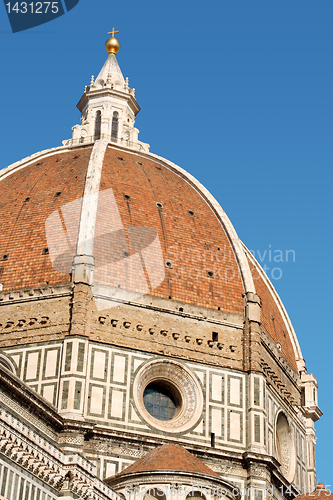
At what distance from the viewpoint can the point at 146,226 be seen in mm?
34406

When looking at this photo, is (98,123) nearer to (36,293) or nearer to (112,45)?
(112,45)

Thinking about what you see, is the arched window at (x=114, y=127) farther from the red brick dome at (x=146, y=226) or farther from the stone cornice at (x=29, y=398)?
the stone cornice at (x=29, y=398)

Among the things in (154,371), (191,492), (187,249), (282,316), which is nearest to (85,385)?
(154,371)

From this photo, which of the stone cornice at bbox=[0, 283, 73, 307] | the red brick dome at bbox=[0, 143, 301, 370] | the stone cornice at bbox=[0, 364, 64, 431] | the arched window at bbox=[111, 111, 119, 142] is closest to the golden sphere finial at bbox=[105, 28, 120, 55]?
the arched window at bbox=[111, 111, 119, 142]

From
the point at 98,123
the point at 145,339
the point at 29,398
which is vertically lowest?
the point at 29,398

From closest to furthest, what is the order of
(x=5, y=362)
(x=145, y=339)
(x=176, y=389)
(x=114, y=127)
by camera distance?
(x=5, y=362), (x=145, y=339), (x=176, y=389), (x=114, y=127)

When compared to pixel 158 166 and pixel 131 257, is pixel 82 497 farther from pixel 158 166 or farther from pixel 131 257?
pixel 158 166

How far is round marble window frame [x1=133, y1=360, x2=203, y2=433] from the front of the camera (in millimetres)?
30625

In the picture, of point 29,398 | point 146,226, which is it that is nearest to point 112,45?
point 146,226

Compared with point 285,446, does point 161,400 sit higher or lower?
higher

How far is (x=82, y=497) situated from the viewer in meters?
23.8

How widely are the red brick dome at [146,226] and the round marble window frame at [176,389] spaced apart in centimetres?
260

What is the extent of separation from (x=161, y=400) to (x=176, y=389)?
65 centimetres

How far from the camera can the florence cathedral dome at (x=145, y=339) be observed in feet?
95.3
